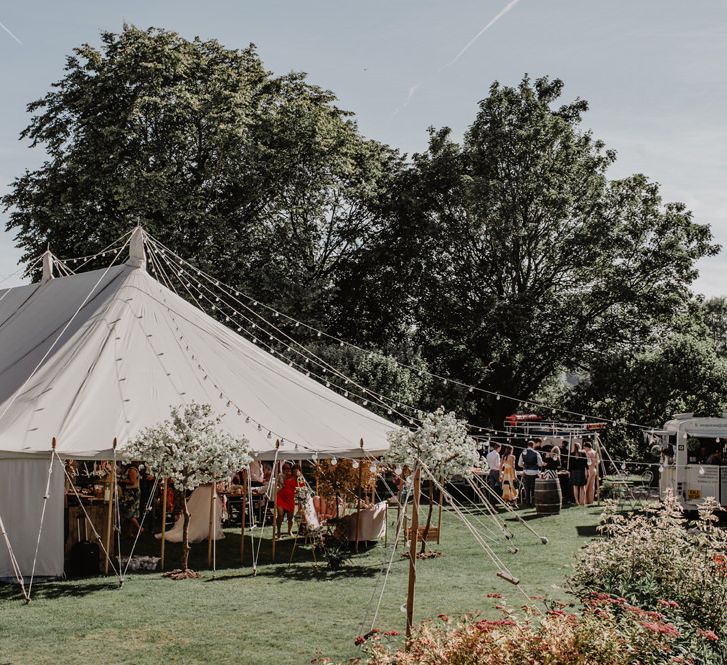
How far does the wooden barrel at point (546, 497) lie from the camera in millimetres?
18234

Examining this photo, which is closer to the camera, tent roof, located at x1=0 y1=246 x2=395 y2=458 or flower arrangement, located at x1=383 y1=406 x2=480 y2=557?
flower arrangement, located at x1=383 y1=406 x2=480 y2=557

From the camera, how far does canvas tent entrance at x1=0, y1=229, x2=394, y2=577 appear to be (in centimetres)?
1189

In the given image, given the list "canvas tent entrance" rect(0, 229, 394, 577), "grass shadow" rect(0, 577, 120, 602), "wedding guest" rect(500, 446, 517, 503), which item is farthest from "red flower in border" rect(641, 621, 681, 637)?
"wedding guest" rect(500, 446, 517, 503)

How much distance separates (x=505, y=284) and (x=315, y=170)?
727cm

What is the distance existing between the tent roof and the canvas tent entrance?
2 centimetres

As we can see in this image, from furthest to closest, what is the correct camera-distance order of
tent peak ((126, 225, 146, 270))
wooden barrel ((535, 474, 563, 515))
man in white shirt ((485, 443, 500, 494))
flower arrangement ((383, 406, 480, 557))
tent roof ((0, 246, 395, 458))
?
man in white shirt ((485, 443, 500, 494))
wooden barrel ((535, 474, 563, 515))
tent peak ((126, 225, 146, 270))
tent roof ((0, 246, 395, 458))
flower arrangement ((383, 406, 480, 557))

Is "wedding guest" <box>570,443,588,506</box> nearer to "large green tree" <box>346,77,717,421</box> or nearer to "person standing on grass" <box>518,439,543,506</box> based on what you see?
"person standing on grass" <box>518,439,543,506</box>

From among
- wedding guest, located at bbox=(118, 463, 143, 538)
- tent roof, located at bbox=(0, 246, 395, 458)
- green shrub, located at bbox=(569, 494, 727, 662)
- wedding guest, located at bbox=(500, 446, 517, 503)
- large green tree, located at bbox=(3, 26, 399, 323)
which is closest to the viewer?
green shrub, located at bbox=(569, 494, 727, 662)

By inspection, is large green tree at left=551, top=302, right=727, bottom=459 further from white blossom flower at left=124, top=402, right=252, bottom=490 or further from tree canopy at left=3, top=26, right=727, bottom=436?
white blossom flower at left=124, top=402, right=252, bottom=490

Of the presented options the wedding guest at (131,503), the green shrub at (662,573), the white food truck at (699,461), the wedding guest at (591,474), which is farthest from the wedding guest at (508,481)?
the green shrub at (662,573)

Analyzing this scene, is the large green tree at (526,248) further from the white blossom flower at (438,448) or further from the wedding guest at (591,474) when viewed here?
the white blossom flower at (438,448)

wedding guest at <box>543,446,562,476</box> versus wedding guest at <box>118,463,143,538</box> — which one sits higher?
wedding guest at <box>543,446,562,476</box>

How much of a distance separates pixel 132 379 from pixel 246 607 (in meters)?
4.57

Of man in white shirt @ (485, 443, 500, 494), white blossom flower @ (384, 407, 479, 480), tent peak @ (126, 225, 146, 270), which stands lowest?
man in white shirt @ (485, 443, 500, 494)
